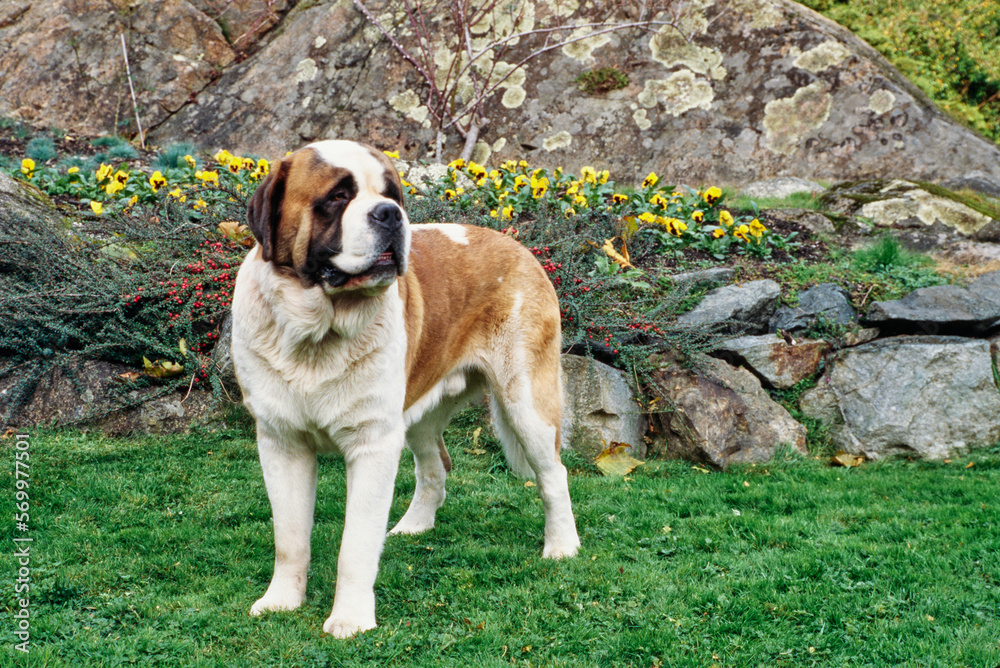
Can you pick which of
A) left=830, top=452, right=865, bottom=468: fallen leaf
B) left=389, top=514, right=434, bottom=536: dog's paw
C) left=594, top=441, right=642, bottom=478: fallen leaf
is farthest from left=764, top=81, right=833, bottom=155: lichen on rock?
left=389, top=514, right=434, bottom=536: dog's paw

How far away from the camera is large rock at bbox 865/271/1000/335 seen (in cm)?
601

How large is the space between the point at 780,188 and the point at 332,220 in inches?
240

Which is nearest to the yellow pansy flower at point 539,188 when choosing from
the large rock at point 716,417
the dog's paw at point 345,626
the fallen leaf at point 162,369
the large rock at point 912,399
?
the large rock at point 716,417

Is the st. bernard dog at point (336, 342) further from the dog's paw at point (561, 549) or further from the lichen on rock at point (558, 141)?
the lichen on rock at point (558, 141)

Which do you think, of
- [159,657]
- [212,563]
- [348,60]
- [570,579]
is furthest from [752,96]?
[159,657]

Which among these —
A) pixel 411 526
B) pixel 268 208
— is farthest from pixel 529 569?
pixel 268 208

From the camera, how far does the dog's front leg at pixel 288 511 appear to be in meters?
3.28

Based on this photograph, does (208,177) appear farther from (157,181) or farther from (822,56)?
(822,56)

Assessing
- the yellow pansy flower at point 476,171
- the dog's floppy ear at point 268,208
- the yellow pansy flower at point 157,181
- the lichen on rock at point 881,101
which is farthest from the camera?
the lichen on rock at point 881,101

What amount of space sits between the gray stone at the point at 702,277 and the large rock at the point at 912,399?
109 centimetres

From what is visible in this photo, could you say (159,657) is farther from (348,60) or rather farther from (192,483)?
(348,60)

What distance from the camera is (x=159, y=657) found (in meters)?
2.88

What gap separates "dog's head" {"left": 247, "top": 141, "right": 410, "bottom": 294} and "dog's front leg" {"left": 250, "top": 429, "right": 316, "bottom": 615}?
736 mm

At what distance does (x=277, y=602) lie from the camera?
10.8 feet
